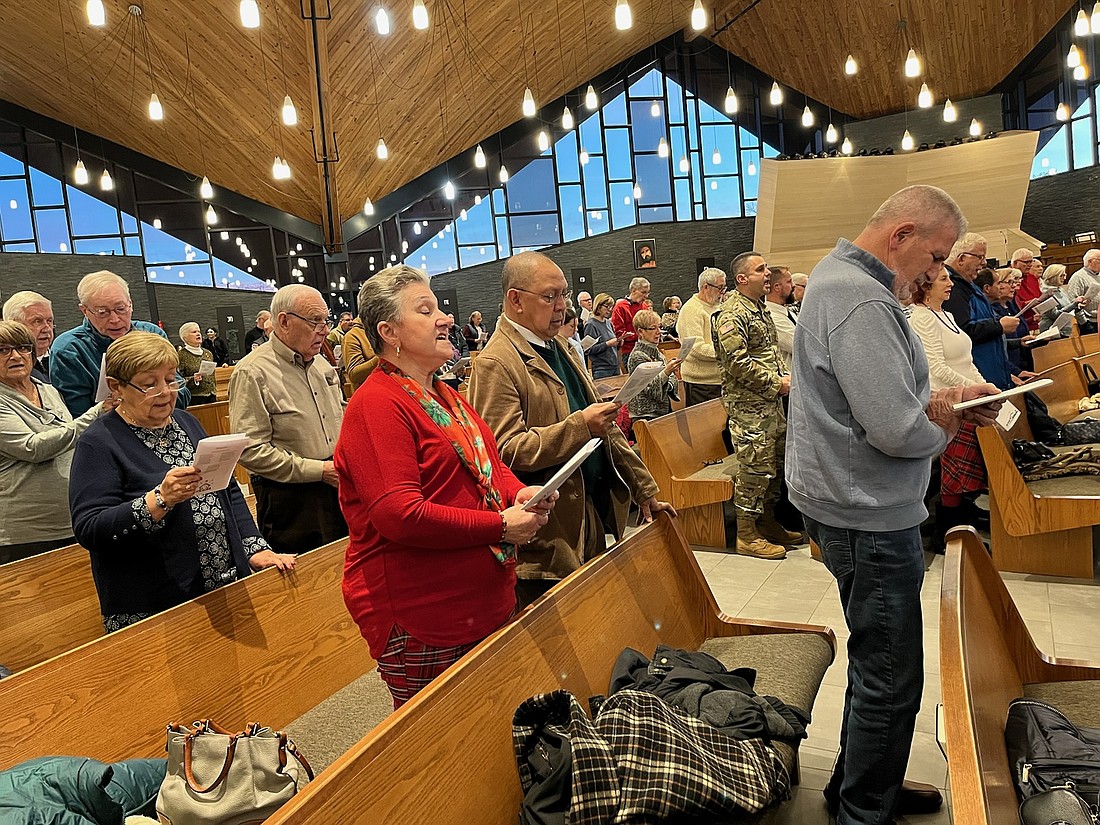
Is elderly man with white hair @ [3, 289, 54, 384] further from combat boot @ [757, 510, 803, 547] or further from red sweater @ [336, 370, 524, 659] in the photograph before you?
combat boot @ [757, 510, 803, 547]

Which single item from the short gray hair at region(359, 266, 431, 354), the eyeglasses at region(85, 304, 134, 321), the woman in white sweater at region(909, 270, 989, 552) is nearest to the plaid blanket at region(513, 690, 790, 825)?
the short gray hair at region(359, 266, 431, 354)

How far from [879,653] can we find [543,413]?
109 centimetres

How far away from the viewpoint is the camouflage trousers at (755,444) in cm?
462

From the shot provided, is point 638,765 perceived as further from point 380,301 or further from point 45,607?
point 45,607

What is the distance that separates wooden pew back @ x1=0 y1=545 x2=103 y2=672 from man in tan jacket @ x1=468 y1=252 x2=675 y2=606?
1506mm

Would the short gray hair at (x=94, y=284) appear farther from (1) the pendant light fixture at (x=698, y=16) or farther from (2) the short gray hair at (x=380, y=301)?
(1) the pendant light fixture at (x=698, y=16)

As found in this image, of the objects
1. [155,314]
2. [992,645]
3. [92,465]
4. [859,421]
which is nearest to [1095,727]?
[992,645]

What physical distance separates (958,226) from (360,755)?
1.69 metres

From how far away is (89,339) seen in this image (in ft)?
11.0

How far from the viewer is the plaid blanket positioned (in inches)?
64.5

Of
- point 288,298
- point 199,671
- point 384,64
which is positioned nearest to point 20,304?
point 288,298

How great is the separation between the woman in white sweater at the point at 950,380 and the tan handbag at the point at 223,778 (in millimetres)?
2622

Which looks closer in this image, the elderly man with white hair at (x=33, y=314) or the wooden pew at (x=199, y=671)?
the wooden pew at (x=199, y=671)

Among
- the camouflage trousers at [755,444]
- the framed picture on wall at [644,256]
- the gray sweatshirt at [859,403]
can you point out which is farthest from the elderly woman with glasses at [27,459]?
the framed picture on wall at [644,256]
